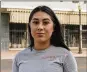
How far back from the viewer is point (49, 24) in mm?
2312

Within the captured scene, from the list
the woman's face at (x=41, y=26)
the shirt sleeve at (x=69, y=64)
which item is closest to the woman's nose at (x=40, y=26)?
the woman's face at (x=41, y=26)

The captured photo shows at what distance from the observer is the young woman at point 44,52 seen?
2268 millimetres

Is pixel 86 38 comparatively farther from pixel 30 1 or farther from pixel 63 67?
pixel 63 67

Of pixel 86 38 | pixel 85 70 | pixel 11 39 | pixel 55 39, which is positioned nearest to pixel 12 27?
pixel 11 39

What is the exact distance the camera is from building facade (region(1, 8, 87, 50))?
2605 cm

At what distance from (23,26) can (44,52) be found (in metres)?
25.1

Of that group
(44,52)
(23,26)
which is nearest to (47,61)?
(44,52)

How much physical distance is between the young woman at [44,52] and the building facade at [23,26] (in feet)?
74.2

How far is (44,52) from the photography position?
7.66 feet

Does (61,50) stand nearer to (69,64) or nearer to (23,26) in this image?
(69,64)

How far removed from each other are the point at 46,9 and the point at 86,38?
26.4 metres

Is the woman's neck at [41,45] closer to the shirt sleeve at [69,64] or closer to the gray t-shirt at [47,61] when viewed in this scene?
the gray t-shirt at [47,61]

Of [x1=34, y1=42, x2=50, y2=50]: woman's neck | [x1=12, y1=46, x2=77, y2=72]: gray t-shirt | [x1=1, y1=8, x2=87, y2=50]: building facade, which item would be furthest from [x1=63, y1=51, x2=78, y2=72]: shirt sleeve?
[x1=1, y1=8, x2=87, y2=50]: building facade

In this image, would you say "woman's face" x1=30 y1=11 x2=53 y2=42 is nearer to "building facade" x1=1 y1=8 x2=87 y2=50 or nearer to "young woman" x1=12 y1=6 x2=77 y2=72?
"young woman" x1=12 y1=6 x2=77 y2=72
